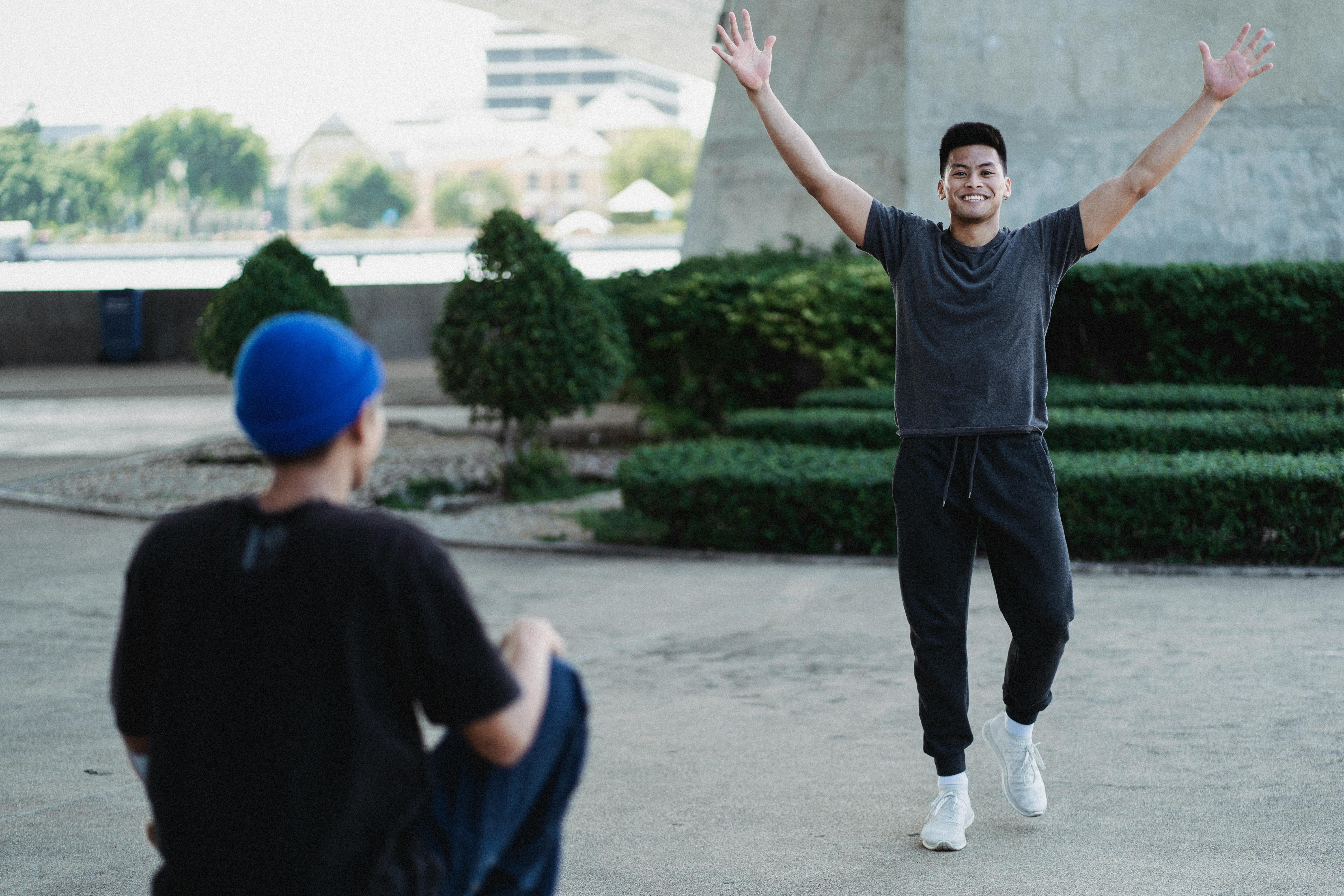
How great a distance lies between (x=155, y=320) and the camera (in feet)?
66.8

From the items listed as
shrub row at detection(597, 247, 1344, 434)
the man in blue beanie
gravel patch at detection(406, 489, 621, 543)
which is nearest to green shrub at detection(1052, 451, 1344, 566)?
shrub row at detection(597, 247, 1344, 434)

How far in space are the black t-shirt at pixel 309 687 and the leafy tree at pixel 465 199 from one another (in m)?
105

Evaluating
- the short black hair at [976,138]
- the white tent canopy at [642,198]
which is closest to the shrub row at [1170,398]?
the short black hair at [976,138]

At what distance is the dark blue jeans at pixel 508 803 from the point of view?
1827 mm

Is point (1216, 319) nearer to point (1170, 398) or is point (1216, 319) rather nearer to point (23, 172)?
point (1170, 398)

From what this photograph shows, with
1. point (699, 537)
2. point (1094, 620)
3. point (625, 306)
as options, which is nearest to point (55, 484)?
point (625, 306)

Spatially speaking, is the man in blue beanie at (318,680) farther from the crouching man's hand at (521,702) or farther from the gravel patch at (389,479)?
the gravel patch at (389,479)

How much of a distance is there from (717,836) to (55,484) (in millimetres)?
8537

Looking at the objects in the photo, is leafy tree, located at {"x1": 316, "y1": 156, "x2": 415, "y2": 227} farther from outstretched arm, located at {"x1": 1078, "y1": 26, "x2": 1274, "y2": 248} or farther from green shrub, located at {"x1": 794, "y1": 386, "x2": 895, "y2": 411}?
outstretched arm, located at {"x1": 1078, "y1": 26, "x2": 1274, "y2": 248}

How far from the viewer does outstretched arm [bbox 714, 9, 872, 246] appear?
342 centimetres

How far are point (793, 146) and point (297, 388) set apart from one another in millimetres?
1998

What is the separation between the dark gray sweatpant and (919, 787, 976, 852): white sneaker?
2.4 inches

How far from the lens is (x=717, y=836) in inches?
140

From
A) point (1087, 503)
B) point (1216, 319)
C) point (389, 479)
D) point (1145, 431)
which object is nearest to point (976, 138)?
point (1087, 503)
